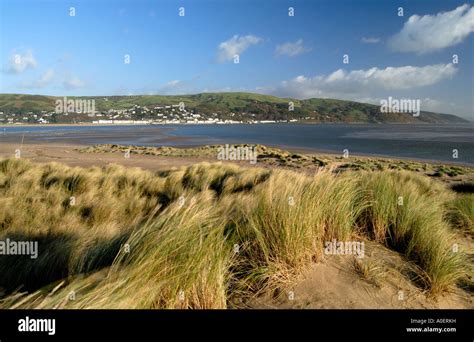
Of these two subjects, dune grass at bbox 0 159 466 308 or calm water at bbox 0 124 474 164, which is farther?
calm water at bbox 0 124 474 164

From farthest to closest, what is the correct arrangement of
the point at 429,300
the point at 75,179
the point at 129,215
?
the point at 75,179
the point at 129,215
the point at 429,300

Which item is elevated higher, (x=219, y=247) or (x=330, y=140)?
(x=330, y=140)

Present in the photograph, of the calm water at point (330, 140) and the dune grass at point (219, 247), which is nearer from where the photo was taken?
the dune grass at point (219, 247)

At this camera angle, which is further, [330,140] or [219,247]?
[330,140]
